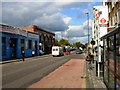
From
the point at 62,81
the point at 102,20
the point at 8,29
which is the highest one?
the point at 8,29

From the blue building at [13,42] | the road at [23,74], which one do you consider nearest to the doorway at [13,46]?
the blue building at [13,42]

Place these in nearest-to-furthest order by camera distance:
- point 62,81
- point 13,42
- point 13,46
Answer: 1. point 62,81
2. point 13,46
3. point 13,42

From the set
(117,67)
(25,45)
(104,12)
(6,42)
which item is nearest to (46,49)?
(25,45)

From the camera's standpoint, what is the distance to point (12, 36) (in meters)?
56.7

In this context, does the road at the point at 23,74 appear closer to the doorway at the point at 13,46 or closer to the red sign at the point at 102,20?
the red sign at the point at 102,20

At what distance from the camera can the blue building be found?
168 ft

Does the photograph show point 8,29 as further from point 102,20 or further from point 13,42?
point 102,20

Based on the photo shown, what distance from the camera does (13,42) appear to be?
2283 inches

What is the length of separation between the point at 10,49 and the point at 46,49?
47.2 meters

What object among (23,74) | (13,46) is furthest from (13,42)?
(23,74)

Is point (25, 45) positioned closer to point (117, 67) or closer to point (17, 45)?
point (17, 45)

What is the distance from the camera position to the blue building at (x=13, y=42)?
5117 centimetres

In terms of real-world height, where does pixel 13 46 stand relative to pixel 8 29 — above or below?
below

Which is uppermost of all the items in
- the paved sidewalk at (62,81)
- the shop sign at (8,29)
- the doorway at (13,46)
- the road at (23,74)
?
the shop sign at (8,29)
